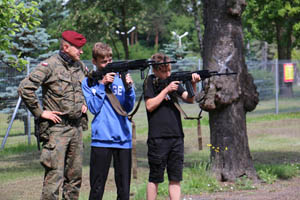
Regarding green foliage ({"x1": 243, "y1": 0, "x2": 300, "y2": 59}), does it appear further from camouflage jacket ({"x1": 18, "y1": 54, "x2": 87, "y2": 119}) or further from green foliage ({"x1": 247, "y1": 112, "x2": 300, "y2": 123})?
camouflage jacket ({"x1": 18, "y1": 54, "x2": 87, "y2": 119})

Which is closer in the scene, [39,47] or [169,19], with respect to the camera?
[39,47]

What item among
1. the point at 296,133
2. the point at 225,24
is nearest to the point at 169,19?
the point at 296,133

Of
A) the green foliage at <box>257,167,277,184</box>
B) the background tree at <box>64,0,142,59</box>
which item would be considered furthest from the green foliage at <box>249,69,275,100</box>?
the background tree at <box>64,0,142,59</box>

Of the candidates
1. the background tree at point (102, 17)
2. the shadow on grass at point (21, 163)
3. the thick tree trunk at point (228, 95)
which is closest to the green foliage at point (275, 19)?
the background tree at point (102, 17)

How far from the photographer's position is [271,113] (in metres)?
23.0

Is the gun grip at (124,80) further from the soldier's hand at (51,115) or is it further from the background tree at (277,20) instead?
the background tree at (277,20)

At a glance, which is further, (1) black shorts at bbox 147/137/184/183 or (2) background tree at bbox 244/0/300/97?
(2) background tree at bbox 244/0/300/97

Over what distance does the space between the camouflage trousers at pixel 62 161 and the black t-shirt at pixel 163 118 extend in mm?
801

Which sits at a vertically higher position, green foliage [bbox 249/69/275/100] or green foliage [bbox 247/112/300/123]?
green foliage [bbox 249/69/275/100]

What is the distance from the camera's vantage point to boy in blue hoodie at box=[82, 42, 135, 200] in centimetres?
574

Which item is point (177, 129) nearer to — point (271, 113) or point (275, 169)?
point (275, 169)

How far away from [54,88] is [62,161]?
76 cm

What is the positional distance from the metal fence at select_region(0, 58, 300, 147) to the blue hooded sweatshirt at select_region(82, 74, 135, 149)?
329 inches

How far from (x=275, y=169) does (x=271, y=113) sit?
14.1m
